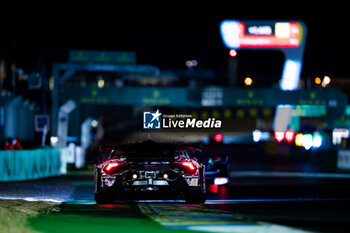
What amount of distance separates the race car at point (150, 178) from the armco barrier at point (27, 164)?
11.2 m

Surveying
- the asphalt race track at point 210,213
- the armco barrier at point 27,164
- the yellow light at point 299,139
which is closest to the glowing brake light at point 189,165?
the asphalt race track at point 210,213

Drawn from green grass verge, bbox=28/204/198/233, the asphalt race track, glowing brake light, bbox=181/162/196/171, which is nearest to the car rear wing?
glowing brake light, bbox=181/162/196/171

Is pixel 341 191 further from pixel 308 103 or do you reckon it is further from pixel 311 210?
pixel 308 103

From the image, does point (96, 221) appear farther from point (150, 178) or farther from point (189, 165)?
point (189, 165)

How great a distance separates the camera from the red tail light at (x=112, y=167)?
1416cm

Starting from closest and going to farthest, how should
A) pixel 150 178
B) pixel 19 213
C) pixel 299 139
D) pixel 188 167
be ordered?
pixel 19 213
pixel 150 178
pixel 188 167
pixel 299 139

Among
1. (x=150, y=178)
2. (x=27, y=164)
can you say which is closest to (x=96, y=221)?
(x=150, y=178)

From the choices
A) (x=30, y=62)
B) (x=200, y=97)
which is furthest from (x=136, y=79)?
(x=200, y=97)

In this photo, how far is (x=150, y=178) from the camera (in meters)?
14.0

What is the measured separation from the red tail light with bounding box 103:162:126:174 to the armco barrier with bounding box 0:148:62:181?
11.4m

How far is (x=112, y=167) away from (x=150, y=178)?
2.65 feet

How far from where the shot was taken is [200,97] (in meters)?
48.0

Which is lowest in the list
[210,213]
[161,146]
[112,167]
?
[210,213]

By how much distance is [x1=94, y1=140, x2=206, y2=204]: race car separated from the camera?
1397 centimetres
